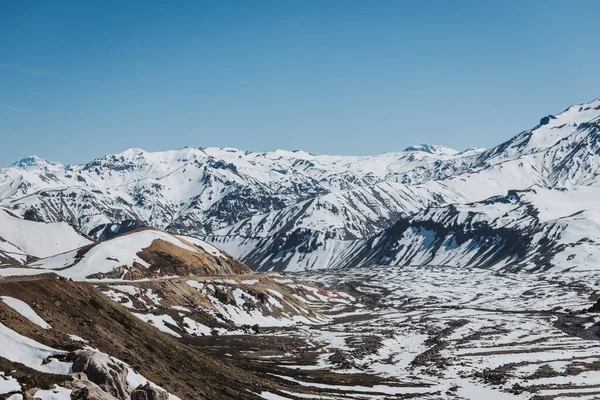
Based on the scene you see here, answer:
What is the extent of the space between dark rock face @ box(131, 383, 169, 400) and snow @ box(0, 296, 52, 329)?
11.7 meters

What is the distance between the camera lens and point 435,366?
107375 mm

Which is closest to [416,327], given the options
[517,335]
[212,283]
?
[517,335]

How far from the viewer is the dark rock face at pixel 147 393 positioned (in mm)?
44031

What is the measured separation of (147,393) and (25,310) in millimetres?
15273

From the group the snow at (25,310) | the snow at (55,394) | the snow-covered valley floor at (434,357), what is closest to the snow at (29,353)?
the snow at (55,394)

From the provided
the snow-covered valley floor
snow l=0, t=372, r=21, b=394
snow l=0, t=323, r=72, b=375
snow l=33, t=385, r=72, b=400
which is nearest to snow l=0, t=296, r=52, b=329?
snow l=0, t=323, r=72, b=375

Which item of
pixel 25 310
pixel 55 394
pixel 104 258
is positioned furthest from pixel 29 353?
pixel 104 258

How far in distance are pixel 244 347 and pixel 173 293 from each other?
39.5 m

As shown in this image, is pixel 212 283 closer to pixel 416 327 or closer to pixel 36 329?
pixel 416 327

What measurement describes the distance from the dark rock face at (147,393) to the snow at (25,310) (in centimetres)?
1175

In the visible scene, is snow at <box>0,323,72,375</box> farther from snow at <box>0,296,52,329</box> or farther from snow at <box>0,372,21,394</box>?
snow at <box>0,296,52,329</box>

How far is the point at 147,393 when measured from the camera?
4441cm

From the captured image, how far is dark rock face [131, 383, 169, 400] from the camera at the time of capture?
44031 mm

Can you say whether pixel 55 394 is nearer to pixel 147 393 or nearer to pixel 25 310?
pixel 147 393
